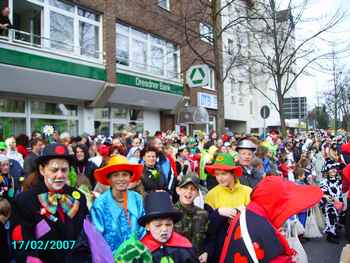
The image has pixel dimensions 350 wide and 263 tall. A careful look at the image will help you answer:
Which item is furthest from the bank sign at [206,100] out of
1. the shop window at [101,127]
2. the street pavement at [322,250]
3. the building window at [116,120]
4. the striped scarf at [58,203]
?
the striped scarf at [58,203]

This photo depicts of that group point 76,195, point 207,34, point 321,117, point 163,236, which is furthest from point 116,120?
point 321,117

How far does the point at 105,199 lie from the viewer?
3279 millimetres

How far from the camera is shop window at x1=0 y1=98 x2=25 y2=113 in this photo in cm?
1205

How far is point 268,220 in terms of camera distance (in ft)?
8.43

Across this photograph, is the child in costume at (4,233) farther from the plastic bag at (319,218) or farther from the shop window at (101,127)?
the shop window at (101,127)

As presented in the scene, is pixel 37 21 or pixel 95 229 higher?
pixel 37 21

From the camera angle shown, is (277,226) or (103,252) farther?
(103,252)

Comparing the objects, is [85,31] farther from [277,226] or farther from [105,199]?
[277,226]

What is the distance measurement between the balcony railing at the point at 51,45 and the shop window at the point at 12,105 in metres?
1.84

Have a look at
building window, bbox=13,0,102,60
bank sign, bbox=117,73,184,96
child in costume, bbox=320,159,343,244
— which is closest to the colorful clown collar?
child in costume, bbox=320,159,343,244

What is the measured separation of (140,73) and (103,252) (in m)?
15.1

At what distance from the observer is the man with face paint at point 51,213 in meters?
2.65

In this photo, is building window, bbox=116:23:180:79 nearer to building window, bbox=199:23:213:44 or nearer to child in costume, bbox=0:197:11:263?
building window, bbox=199:23:213:44

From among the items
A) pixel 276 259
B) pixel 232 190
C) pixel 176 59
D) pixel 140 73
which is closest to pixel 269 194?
pixel 276 259
